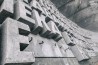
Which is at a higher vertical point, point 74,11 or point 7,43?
point 74,11

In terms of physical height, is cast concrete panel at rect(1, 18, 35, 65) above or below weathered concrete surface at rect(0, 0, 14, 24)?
below

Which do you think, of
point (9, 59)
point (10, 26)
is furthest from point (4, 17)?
point (9, 59)

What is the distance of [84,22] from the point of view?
13.2 meters

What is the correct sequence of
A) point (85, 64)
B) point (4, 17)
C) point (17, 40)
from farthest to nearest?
1. point (85, 64)
2. point (4, 17)
3. point (17, 40)

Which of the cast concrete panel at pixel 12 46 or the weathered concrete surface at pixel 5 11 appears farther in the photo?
the weathered concrete surface at pixel 5 11

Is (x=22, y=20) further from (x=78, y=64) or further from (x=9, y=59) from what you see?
(x=78, y=64)

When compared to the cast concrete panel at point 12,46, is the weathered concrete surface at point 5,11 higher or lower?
higher

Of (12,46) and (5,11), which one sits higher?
(5,11)

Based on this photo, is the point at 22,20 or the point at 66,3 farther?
the point at 66,3

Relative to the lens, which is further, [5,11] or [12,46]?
[5,11]

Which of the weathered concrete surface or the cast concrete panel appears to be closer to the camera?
the cast concrete panel

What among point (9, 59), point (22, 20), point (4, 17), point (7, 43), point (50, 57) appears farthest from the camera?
point (50, 57)

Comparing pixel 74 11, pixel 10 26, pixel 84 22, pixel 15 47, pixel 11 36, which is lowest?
pixel 15 47

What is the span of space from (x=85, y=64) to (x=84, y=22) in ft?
31.6
